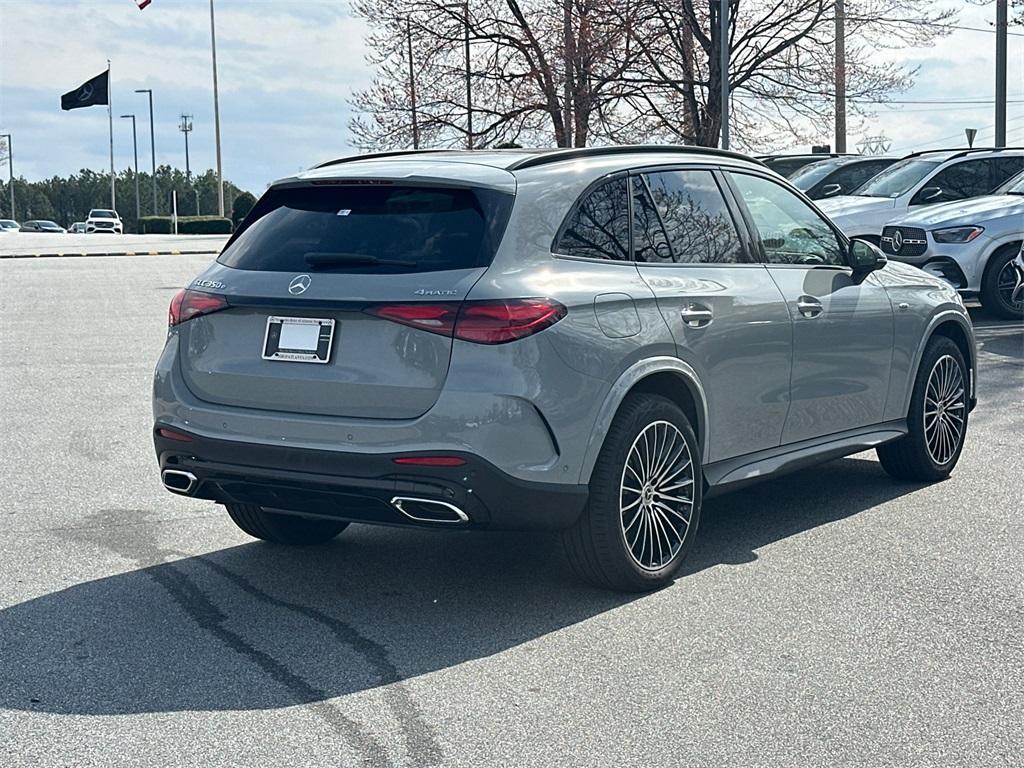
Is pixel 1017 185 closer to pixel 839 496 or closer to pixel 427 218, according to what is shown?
pixel 839 496

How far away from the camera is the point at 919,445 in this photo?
7.64 meters

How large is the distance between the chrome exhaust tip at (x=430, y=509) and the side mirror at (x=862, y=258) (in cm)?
303

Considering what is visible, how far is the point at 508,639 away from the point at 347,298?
1.36 m

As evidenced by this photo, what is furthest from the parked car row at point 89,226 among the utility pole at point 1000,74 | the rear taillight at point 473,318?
the rear taillight at point 473,318

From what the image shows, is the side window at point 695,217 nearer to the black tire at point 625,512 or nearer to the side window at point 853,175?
the black tire at point 625,512

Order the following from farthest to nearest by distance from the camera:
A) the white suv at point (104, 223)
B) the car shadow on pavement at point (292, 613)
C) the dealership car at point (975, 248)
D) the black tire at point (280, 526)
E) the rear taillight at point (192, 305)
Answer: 1. the white suv at point (104, 223)
2. the dealership car at point (975, 248)
3. the black tire at point (280, 526)
4. the rear taillight at point (192, 305)
5. the car shadow on pavement at point (292, 613)

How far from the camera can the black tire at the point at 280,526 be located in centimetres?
632

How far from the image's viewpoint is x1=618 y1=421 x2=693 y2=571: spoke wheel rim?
5.55m

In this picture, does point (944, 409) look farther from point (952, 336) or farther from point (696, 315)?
point (696, 315)

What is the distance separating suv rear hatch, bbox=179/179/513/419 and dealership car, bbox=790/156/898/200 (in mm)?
15956

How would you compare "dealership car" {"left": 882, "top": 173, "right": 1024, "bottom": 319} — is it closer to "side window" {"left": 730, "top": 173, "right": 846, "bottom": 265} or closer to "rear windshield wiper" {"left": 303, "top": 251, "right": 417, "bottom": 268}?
"side window" {"left": 730, "top": 173, "right": 846, "bottom": 265}

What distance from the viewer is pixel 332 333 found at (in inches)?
204

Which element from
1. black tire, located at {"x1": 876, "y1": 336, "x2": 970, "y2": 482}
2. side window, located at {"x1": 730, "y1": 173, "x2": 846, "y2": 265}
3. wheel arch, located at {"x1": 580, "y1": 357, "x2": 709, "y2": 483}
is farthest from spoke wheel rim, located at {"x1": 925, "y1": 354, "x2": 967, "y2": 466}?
wheel arch, located at {"x1": 580, "y1": 357, "x2": 709, "y2": 483}

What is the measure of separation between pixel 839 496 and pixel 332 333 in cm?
346
